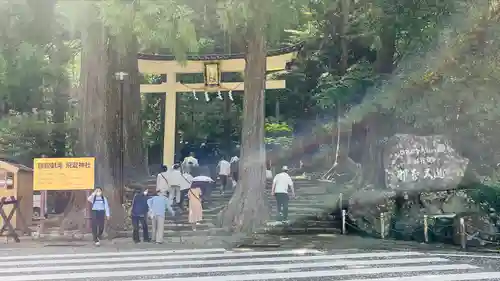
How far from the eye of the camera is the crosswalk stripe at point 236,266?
8.57 m

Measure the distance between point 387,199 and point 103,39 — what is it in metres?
9.13

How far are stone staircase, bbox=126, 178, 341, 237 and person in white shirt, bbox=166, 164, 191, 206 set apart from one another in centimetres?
43

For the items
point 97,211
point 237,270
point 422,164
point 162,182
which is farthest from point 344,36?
point 237,270

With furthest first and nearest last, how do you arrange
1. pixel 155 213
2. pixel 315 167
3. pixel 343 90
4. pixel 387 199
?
pixel 315 167
pixel 343 90
pixel 387 199
pixel 155 213

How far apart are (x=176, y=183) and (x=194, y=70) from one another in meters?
9.01

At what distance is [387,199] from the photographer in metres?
15.7

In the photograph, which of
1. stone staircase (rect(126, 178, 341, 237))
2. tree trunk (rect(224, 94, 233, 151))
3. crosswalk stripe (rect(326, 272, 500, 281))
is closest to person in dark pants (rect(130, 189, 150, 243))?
stone staircase (rect(126, 178, 341, 237))

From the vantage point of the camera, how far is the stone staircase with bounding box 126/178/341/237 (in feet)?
47.4

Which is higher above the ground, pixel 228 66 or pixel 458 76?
pixel 228 66

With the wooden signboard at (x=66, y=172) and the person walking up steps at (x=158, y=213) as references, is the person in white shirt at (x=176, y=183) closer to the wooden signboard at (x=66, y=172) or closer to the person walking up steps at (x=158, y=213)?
the wooden signboard at (x=66, y=172)

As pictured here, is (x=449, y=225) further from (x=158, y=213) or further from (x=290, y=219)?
(x=158, y=213)

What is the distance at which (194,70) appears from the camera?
23969 millimetres

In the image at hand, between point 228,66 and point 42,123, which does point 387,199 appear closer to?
point 228,66

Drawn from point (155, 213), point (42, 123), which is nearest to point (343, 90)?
point (155, 213)
